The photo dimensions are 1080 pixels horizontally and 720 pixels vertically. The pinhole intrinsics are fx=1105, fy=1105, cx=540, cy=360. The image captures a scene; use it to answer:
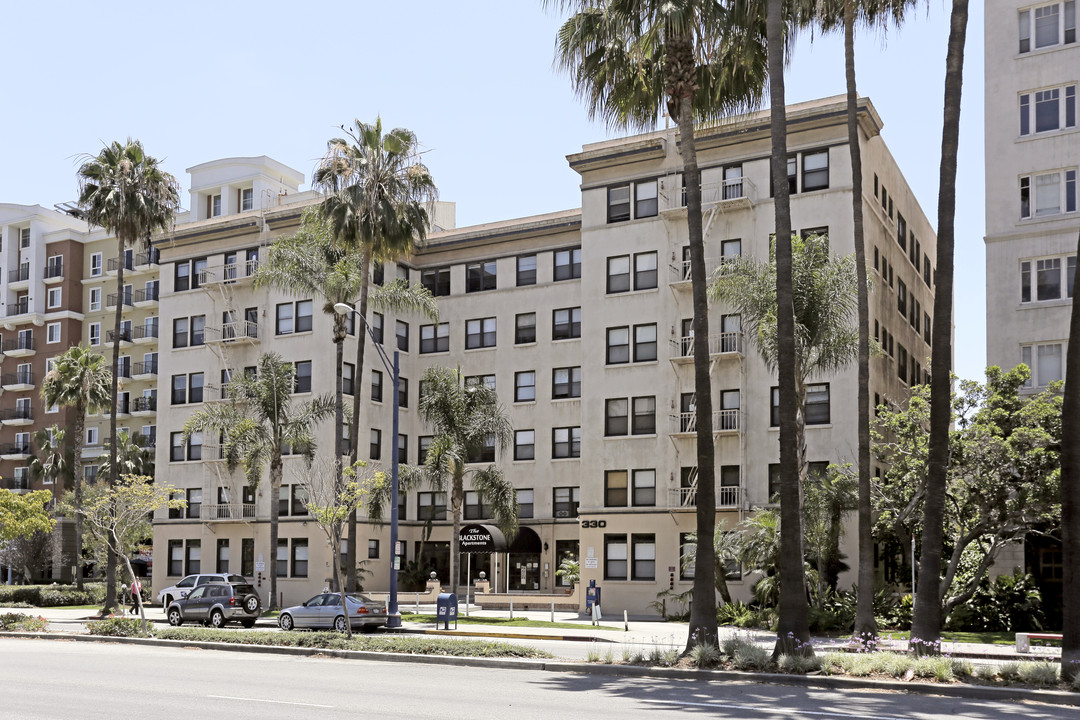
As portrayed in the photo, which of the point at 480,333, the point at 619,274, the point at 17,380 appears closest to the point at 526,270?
the point at 480,333

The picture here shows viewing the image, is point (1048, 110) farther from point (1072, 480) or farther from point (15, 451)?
point (15, 451)

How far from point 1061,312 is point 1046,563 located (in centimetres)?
902

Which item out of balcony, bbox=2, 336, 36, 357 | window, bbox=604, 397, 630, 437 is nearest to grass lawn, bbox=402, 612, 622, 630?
window, bbox=604, 397, 630, 437

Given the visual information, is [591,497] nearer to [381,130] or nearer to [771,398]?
[771,398]

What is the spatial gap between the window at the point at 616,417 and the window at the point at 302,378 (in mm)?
15455

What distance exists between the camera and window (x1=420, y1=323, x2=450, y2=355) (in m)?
58.8

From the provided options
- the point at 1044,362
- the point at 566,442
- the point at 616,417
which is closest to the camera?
the point at 1044,362

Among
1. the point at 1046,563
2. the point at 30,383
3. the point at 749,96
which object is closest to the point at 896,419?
the point at 1046,563

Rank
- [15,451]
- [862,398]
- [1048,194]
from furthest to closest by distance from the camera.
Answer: [15,451], [1048,194], [862,398]

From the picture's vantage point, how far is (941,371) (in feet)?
68.5

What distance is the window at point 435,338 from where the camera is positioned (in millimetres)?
58844

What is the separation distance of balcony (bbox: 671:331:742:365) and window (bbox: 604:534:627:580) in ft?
26.0

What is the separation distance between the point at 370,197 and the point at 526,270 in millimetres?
14690

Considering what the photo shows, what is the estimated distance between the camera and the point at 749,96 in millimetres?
24906
